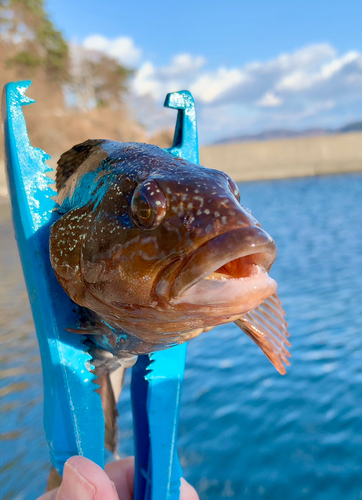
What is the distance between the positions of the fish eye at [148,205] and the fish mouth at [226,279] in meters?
0.15

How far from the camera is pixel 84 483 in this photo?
1251 millimetres

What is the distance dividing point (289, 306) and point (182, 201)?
5040mm

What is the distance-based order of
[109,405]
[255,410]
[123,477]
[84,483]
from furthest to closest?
[255,410] → [109,405] → [123,477] → [84,483]

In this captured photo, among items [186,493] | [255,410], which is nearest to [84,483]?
[186,493]

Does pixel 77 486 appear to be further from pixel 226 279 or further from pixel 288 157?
pixel 288 157

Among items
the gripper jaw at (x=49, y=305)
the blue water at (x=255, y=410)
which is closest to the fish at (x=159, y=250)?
the gripper jaw at (x=49, y=305)

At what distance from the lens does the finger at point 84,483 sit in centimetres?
125

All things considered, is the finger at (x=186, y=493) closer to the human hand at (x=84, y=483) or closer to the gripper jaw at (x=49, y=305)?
the gripper jaw at (x=49, y=305)

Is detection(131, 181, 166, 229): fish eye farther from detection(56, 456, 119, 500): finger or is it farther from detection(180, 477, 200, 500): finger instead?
detection(180, 477, 200, 500): finger

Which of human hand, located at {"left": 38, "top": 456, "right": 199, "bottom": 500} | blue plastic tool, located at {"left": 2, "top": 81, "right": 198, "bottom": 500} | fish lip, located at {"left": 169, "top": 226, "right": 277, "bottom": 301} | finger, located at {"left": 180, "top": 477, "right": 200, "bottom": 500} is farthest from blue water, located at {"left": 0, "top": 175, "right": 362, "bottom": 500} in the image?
fish lip, located at {"left": 169, "top": 226, "right": 277, "bottom": 301}

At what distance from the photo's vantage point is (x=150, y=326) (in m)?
1.07

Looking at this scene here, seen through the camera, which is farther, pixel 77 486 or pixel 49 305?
pixel 49 305

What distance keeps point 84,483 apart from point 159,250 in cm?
77

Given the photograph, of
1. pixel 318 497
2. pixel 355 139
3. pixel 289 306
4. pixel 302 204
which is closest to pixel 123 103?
pixel 355 139
